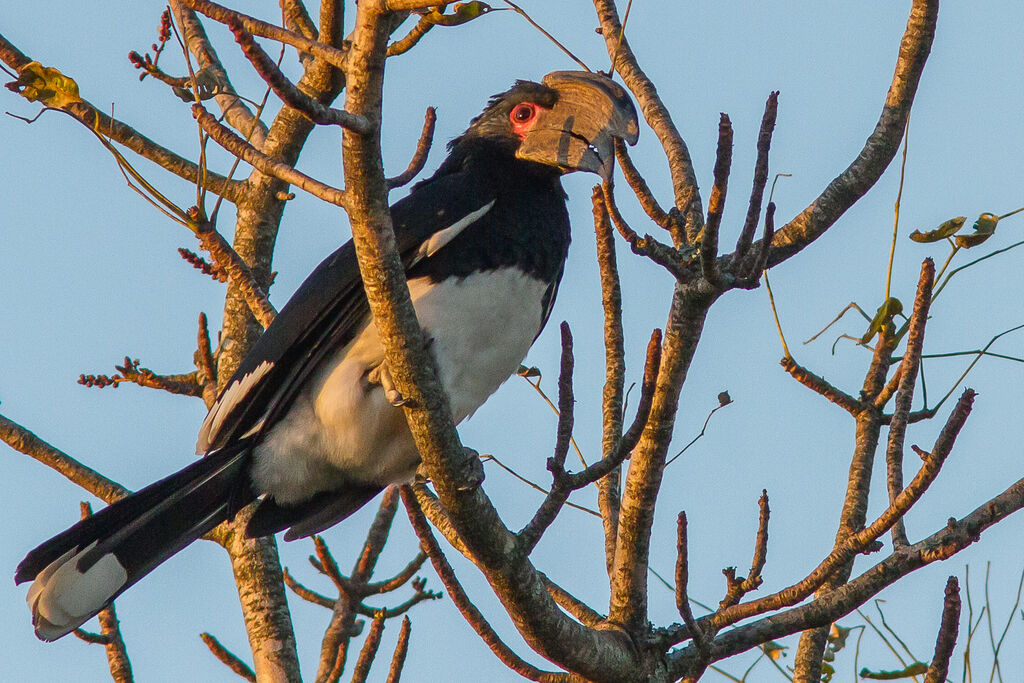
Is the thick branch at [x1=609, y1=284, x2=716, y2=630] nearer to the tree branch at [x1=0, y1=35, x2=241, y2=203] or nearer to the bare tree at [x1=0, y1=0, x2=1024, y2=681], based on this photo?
the bare tree at [x1=0, y1=0, x2=1024, y2=681]

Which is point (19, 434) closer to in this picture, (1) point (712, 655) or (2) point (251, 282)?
(2) point (251, 282)

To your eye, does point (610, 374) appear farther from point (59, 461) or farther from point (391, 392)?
point (59, 461)

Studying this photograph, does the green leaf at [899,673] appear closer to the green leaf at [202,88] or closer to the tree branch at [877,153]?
the tree branch at [877,153]

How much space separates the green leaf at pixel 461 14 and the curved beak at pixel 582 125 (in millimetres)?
834

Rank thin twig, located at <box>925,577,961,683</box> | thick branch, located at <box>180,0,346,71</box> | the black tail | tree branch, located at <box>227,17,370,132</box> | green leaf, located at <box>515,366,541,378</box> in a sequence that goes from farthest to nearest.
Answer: green leaf, located at <box>515,366,541,378</box>, the black tail, thin twig, located at <box>925,577,961,683</box>, thick branch, located at <box>180,0,346,71</box>, tree branch, located at <box>227,17,370,132</box>

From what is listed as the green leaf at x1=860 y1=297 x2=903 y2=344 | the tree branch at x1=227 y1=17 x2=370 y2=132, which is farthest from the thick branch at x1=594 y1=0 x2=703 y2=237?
the tree branch at x1=227 y1=17 x2=370 y2=132

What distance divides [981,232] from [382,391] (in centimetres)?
161

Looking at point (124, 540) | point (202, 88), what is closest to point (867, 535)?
point (124, 540)

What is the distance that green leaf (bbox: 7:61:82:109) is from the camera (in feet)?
10.3

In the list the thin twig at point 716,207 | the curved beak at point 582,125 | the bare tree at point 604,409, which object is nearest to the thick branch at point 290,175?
the bare tree at point 604,409

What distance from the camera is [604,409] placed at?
129 inches

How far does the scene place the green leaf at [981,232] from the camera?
281cm

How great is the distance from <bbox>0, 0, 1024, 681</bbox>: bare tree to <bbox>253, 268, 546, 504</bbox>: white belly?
22 centimetres

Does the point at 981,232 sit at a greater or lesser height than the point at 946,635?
greater
